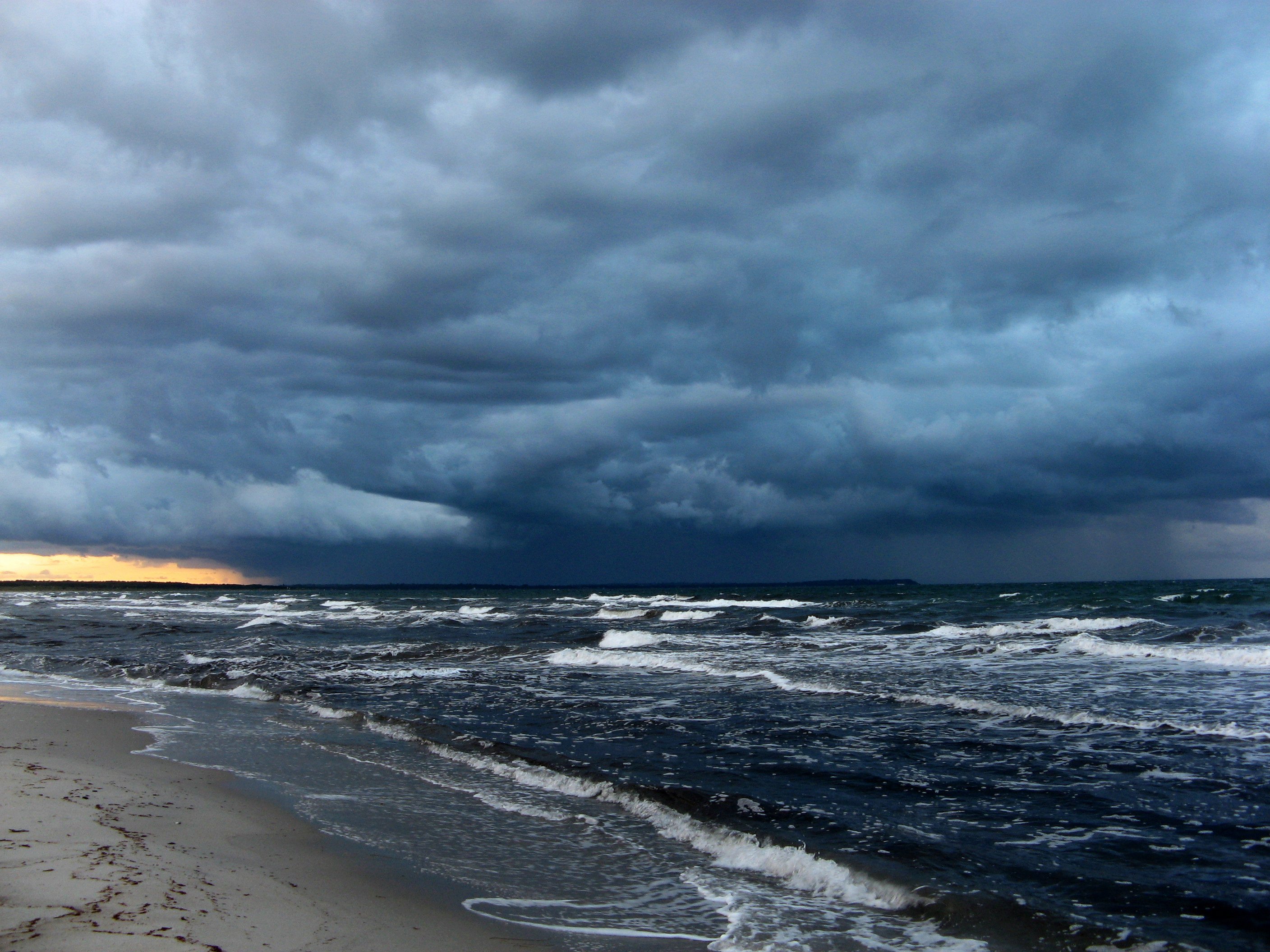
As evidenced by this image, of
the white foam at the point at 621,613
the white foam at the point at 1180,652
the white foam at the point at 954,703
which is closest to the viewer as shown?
the white foam at the point at 954,703

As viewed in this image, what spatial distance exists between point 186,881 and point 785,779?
6.34 meters

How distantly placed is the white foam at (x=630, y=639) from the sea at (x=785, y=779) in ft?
15.0

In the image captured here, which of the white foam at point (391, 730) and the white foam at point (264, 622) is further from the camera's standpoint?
the white foam at point (264, 622)

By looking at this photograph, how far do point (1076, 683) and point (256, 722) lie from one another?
1623 centimetres

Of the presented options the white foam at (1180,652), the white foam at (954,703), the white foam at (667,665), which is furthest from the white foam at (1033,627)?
the white foam at (954,703)

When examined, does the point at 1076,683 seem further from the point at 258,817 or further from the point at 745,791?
the point at 258,817

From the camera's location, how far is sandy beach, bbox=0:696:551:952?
512 centimetres

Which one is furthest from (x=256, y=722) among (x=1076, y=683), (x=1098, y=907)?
(x=1076, y=683)

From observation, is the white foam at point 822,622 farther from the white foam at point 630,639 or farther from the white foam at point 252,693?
the white foam at point 252,693

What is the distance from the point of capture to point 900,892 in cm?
660

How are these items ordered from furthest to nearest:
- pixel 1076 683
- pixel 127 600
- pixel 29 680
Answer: pixel 127 600, pixel 29 680, pixel 1076 683

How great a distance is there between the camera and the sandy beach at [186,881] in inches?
202

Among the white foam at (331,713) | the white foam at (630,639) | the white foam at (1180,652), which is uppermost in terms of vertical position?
the white foam at (1180,652)

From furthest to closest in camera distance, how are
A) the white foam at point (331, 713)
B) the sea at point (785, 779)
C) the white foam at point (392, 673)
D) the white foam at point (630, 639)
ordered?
1. the white foam at point (630, 639)
2. the white foam at point (392, 673)
3. the white foam at point (331, 713)
4. the sea at point (785, 779)
